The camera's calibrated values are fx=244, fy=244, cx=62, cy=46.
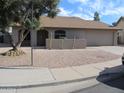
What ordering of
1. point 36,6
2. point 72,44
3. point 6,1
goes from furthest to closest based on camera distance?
point 72,44 → point 36,6 → point 6,1

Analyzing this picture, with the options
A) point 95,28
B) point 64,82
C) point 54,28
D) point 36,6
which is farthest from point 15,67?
point 95,28

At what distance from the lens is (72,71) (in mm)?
12047

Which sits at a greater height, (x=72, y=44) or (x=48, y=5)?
(x=48, y=5)

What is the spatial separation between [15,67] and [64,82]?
4004 millimetres

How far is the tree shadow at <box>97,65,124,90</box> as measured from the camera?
31.4 feet

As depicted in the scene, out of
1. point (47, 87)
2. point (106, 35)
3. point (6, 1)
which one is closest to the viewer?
point (47, 87)

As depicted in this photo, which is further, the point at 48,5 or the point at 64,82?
the point at 48,5

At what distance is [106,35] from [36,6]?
1839 cm

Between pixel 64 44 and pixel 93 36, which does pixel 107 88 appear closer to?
pixel 64 44

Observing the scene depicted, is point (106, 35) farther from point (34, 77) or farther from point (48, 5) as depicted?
point (34, 77)

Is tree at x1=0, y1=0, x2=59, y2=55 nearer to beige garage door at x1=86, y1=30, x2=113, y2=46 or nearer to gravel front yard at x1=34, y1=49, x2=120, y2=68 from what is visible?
gravel front yard at x1=34, y1=49, x2=120, y2=68

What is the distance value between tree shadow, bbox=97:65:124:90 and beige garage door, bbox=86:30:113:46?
21.1m

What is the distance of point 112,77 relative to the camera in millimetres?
10844

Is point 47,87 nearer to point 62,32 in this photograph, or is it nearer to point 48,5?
point 48,5
